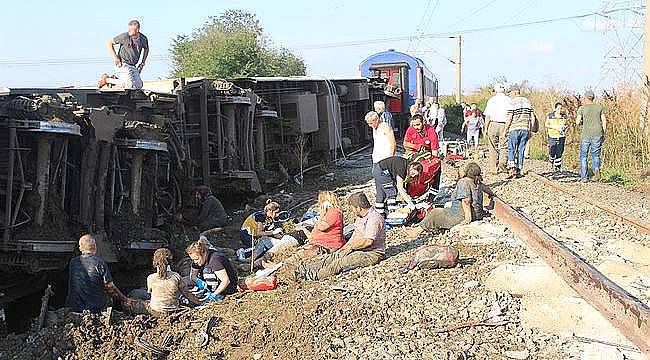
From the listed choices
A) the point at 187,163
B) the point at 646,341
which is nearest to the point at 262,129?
the point at 187,163

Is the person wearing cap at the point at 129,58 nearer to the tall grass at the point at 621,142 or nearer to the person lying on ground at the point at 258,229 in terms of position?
the person lying on ground at the point at 258,229

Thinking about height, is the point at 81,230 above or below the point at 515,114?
below

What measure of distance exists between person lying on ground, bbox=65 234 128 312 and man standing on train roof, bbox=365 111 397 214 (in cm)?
384

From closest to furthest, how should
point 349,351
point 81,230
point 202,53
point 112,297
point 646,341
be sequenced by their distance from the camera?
point 646,341
point 349,351
point 112,297
point 81,230
point 202,53

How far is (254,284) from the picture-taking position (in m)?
7.58

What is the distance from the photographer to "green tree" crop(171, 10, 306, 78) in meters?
40.2

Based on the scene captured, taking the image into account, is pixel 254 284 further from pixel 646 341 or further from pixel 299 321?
pixel 646 341

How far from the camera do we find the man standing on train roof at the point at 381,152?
31.7 feet

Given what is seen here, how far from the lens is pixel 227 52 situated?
133ft

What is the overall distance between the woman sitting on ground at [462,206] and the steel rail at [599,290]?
42.3 inches

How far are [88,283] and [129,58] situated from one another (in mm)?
5113

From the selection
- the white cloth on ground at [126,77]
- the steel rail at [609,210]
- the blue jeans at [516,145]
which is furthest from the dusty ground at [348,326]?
the blue jeans at [516,145]

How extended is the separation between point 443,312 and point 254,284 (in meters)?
2.44

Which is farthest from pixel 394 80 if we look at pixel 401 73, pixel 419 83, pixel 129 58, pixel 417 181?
pixel 417 181
